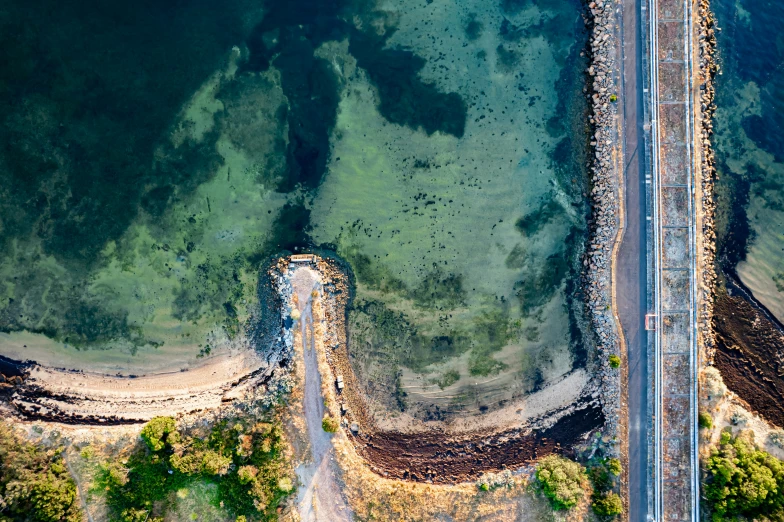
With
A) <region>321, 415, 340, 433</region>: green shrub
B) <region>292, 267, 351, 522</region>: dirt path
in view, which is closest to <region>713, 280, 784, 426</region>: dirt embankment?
<region>321, 415, 340, 433</region>: green shrub

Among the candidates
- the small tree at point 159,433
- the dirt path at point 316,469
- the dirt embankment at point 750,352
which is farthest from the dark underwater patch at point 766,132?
the small tree at point 159,433

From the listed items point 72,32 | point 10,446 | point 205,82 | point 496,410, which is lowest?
point 496,410

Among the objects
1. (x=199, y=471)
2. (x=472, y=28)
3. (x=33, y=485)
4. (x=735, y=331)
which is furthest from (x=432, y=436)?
(x=472, y=28)

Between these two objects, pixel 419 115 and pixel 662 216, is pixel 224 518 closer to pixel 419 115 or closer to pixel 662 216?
pixel 419 115

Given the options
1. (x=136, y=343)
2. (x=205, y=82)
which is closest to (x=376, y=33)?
(x=205, y=82)

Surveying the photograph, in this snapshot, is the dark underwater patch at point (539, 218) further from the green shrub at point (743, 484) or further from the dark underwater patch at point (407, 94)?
the green shrub at point (743, 484)

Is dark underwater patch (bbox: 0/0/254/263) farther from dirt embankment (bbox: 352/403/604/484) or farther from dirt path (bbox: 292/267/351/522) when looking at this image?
dirt embankment (bbox: 352/403/604/484)

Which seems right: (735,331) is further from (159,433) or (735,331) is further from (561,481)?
(159,433)
